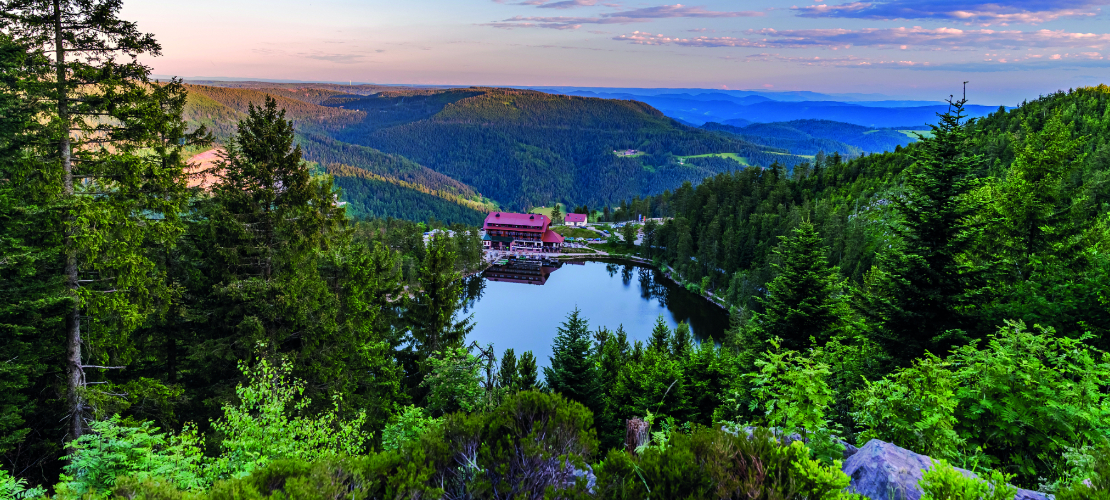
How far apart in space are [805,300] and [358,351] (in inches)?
657

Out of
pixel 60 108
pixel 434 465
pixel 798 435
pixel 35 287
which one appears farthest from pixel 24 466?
pixel 798 435

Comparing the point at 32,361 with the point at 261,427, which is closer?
the point at 261,427

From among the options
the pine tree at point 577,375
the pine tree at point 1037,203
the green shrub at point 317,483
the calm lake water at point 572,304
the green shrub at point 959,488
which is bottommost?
the calm lake water at point 572,304

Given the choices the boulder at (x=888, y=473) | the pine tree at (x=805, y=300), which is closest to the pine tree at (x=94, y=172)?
the boulder at (x=888, y=473)

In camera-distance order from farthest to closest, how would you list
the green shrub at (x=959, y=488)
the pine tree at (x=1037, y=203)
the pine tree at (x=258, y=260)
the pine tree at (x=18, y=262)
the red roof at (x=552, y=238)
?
1. the red roof at (x=552, y=238)
2. the pine tree at (x=1037, y=203)
3. the pine tree at (x=258, y=260)
4. the pine tree at (x=18, y=262)
5. the green shrub at (x=959, y=488)

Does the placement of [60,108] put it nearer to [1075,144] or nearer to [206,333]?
[206,333]

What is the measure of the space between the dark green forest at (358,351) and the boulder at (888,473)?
27 cm

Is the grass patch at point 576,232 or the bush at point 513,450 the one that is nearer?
the bush at point 513,450

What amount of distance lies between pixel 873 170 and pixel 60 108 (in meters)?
94.7

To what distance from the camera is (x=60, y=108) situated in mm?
9703

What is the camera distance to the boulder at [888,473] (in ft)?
17.2

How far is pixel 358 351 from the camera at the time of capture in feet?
58.7

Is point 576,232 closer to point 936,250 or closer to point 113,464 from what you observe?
point 936,250

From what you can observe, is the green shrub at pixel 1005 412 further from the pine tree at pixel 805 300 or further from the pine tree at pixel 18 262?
the pine tree at pixel 18 262
